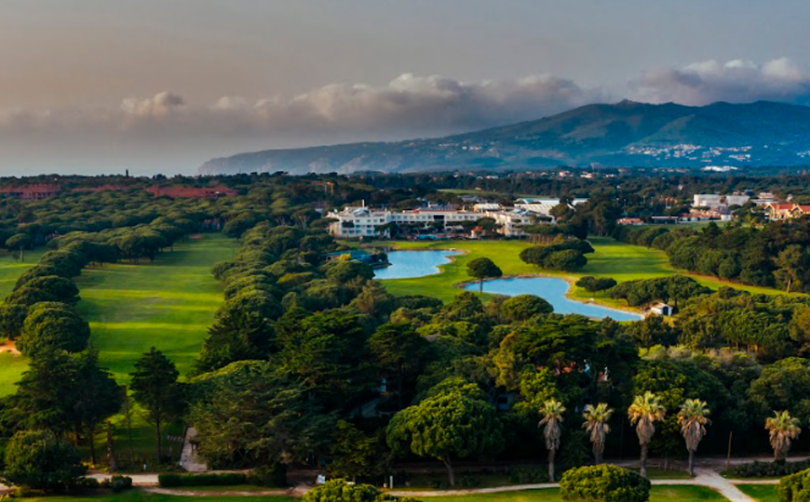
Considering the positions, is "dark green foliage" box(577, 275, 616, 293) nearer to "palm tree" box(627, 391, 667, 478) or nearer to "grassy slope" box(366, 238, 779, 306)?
"grassy slope" box(366, 238, 779, 306)

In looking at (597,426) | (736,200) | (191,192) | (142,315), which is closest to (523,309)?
(597,426)

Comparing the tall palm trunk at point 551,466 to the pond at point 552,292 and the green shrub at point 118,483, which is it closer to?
the green shrub at point 118,483

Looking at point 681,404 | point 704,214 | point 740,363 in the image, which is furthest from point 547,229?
point 681,404

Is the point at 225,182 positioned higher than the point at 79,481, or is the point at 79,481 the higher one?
the point at 225,182

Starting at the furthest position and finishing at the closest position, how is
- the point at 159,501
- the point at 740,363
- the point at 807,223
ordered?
the point at 807,223 → the point at 740,363 → the point at 159,501

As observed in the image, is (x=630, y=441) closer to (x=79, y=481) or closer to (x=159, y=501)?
(x=159, y=501)

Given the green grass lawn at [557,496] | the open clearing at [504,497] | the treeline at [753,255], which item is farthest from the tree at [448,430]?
the treeline at [753,255]
